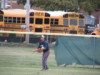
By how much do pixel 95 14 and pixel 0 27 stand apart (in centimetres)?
4098

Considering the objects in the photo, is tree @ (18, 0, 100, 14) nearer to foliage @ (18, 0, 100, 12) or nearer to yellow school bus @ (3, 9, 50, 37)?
foliage @ (18, 0, 100, 12)

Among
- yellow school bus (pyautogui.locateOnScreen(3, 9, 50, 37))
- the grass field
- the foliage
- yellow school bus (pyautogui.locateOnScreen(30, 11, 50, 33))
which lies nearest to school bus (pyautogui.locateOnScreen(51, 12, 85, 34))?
yellow school bus (pyautogui.locateOnScreen(30, 11, 50, 33))

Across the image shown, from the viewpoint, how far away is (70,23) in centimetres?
4197

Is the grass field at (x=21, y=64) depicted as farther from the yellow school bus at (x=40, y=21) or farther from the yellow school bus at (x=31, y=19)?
the yellow school bus at (x=40, y=21)

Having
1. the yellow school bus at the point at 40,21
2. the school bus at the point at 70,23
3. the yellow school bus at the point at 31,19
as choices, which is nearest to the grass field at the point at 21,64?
the yellow school bus at the point at 31,19

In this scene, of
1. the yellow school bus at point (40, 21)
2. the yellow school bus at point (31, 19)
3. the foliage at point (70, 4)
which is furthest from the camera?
the foliage at point (70, 4)

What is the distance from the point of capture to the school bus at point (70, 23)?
41.1 m

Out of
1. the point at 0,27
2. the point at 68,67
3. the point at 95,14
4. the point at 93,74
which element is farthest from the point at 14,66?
the point at 95,14

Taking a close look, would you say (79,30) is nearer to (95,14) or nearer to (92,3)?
(92,3)

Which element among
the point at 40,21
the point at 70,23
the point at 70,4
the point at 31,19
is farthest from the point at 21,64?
the point at 70,4

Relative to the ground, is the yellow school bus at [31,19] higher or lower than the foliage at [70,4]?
lower

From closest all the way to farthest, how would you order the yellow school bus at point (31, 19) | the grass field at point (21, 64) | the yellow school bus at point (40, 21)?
the grass field at point (21, 64), the yellow school bus at point (31, 19), the yellow school bus at point (40, 21)

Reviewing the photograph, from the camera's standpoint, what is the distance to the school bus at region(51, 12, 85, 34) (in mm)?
41094

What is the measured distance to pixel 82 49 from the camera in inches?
795
